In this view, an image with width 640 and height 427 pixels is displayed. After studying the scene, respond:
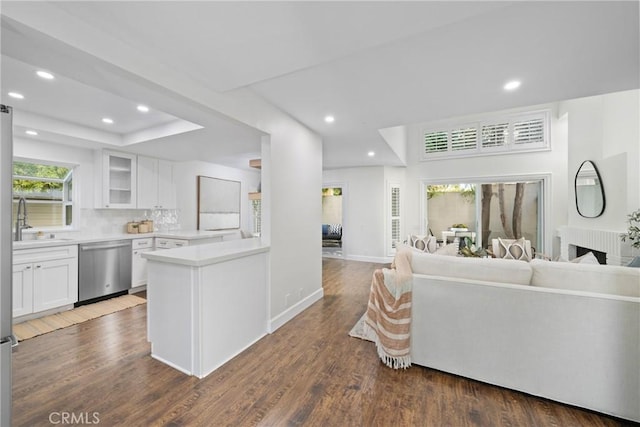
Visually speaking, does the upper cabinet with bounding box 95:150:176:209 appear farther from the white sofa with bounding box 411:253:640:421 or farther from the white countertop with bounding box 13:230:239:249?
the white sofa with bounding box 411:253:640:421

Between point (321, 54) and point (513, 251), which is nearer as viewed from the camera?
point (321, 54)

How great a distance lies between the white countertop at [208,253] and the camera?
2027 millimetres

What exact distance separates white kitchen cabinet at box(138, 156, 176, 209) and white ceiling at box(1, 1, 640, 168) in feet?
4.84

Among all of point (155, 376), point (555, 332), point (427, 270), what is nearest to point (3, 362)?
point (155, 376)

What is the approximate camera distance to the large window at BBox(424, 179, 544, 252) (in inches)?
240

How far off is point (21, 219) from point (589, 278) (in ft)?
19.8

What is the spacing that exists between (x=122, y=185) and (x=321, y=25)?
434 cm

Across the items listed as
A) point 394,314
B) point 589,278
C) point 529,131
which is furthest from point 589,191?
point 394,314

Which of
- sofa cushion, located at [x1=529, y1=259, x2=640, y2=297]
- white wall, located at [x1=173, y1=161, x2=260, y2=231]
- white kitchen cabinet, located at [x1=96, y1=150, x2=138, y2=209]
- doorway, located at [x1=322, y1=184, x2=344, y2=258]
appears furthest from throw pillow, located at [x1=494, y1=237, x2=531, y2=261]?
white kitchen cabinet, located at [x1=96, y1=150, x2=138, y2=209]

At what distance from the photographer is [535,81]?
2.27 m

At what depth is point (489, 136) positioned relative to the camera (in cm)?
629

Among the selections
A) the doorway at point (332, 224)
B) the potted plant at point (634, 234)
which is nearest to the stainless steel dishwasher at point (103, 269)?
the doorway at point (332, 224)

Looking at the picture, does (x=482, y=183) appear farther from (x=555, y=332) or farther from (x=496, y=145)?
(x=555, y=332)

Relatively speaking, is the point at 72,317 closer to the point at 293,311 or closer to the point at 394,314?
the point at 293,311
